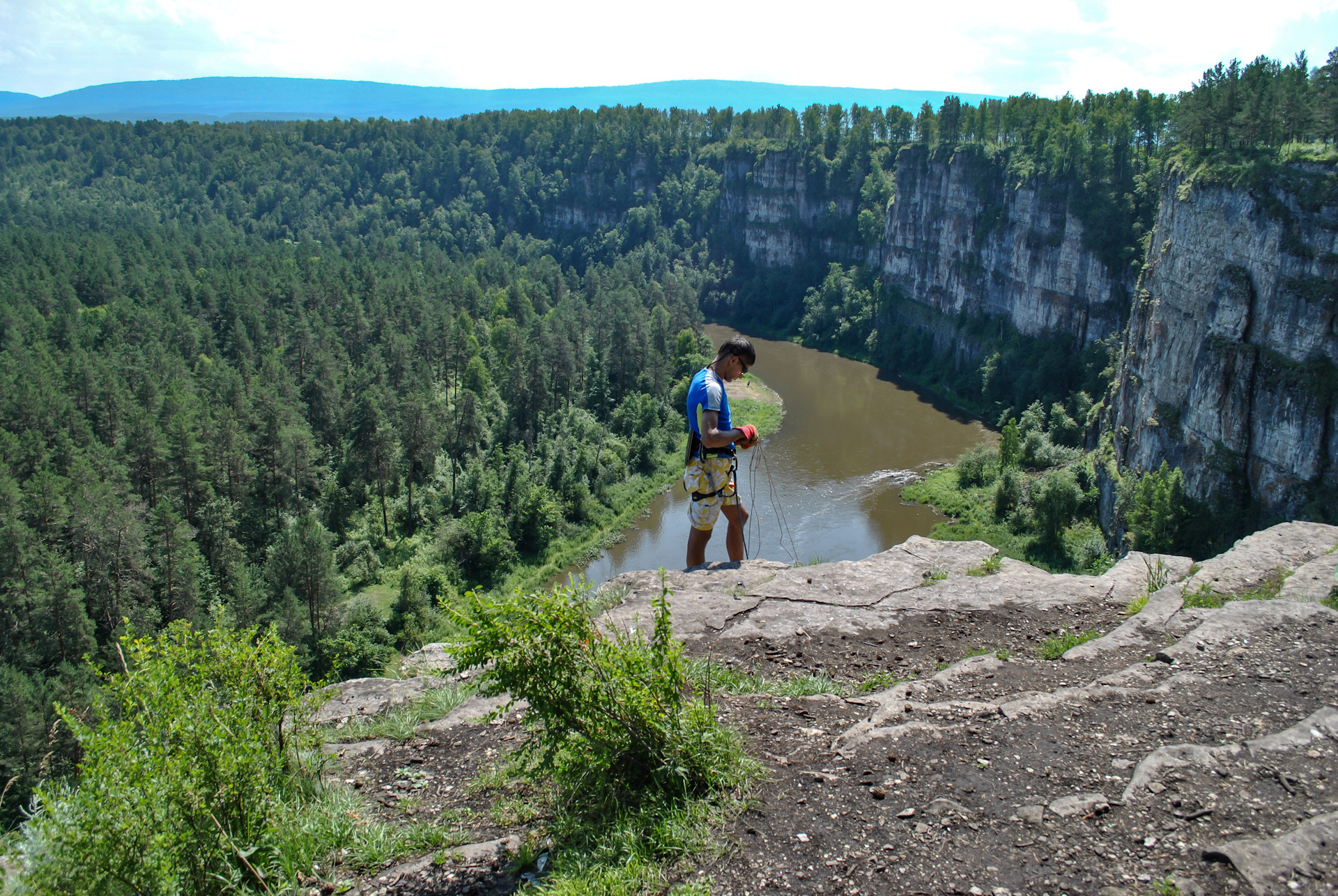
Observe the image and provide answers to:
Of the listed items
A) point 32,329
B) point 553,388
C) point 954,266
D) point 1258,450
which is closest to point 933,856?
point 1258,450

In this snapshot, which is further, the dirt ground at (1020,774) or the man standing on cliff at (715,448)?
the man standing on cliff at (715,448)

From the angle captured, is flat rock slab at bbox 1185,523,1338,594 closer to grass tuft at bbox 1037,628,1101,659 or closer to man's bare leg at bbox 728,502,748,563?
grass tuft at bbox 1037,628,1101,659

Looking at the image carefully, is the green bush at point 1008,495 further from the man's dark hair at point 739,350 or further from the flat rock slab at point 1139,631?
the man's dark hair at point 739,350

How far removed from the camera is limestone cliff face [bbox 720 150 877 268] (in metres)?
98.9

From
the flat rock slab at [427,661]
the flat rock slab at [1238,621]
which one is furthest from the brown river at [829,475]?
the flat rock slab at [1238,621]

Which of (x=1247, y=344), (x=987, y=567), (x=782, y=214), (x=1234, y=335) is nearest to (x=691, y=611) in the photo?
(x=987, y=567)

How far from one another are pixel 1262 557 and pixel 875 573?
169 inches

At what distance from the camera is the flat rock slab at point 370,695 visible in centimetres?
795

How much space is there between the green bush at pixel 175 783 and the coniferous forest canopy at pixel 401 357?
4.96 feet

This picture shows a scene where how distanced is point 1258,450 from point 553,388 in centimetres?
3672

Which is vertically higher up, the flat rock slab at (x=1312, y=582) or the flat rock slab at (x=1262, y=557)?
the flat rock slab at (x=1312, y=582)

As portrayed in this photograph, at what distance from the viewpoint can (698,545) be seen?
10.6 meters

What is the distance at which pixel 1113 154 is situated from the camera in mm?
61125

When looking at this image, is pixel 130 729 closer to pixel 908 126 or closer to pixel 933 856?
pixel 933 856
